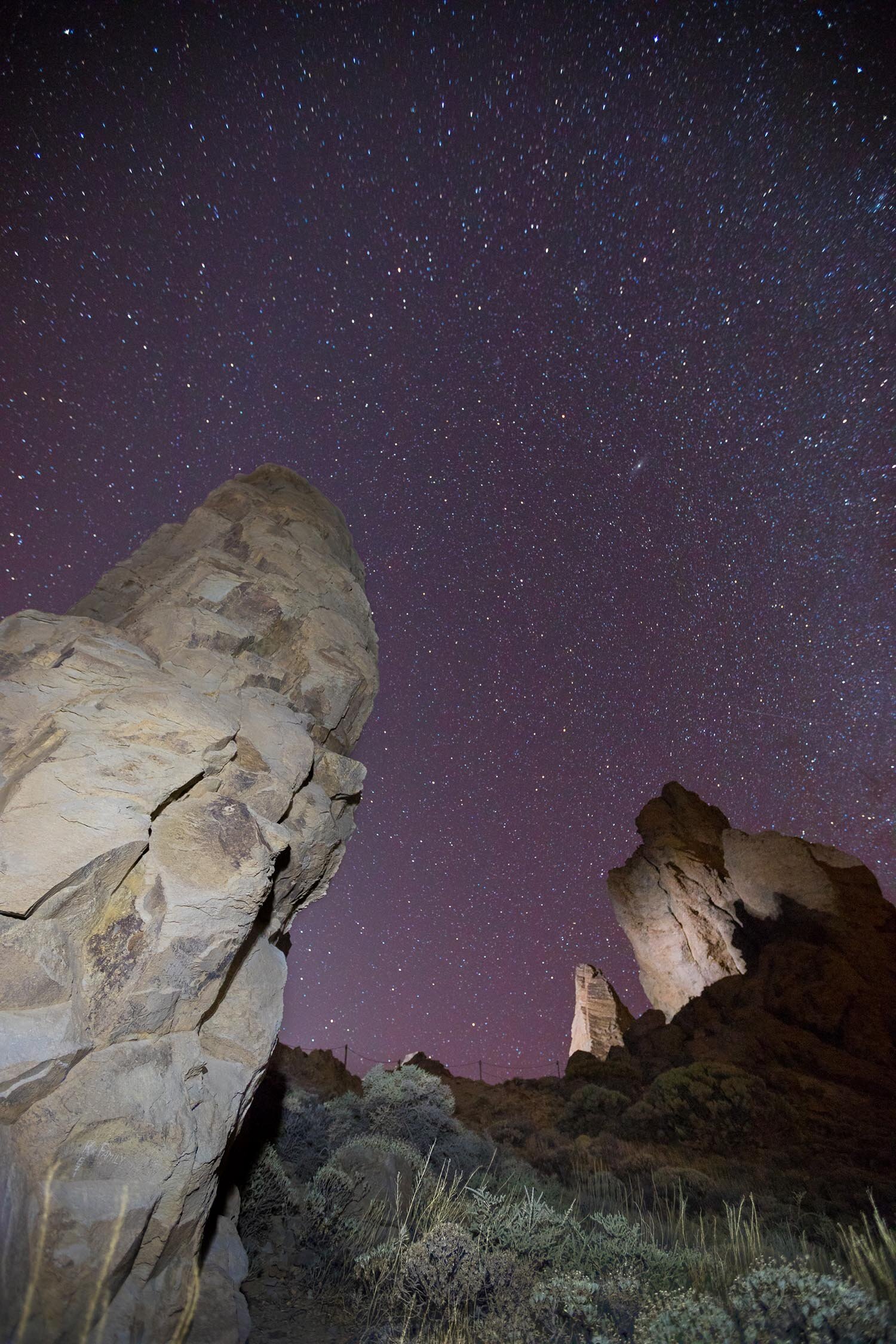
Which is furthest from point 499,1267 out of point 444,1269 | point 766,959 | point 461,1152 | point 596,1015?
point 596,1015

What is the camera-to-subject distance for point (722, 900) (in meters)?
28.8

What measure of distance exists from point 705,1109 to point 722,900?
11374mm

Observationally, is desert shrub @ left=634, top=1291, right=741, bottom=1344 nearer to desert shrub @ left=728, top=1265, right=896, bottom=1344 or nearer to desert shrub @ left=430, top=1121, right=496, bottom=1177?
desert shrub @ left=728, top=1265, right=896, bottom=1344

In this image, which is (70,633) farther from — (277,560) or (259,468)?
(259,468)

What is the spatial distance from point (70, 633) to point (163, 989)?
420cm

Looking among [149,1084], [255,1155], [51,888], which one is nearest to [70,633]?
[51,888]

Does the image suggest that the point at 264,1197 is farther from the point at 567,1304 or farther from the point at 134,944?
the point at 134,944

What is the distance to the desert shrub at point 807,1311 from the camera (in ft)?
13.6

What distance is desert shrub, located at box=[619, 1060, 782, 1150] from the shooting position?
18.5 metres

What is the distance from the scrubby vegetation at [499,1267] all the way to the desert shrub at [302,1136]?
5 cm

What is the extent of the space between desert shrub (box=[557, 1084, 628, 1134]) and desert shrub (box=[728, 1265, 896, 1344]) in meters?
19.3

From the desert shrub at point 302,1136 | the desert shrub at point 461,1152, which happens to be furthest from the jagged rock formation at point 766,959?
the desert shrub at point 302,1136

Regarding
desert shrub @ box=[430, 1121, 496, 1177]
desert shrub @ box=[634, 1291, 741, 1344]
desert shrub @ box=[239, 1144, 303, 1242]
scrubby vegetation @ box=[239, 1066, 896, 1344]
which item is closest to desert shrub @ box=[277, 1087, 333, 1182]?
scrubby vegetation @ box=[239, 1066, 896, 1344]

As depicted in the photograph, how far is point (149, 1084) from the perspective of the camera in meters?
4.74
